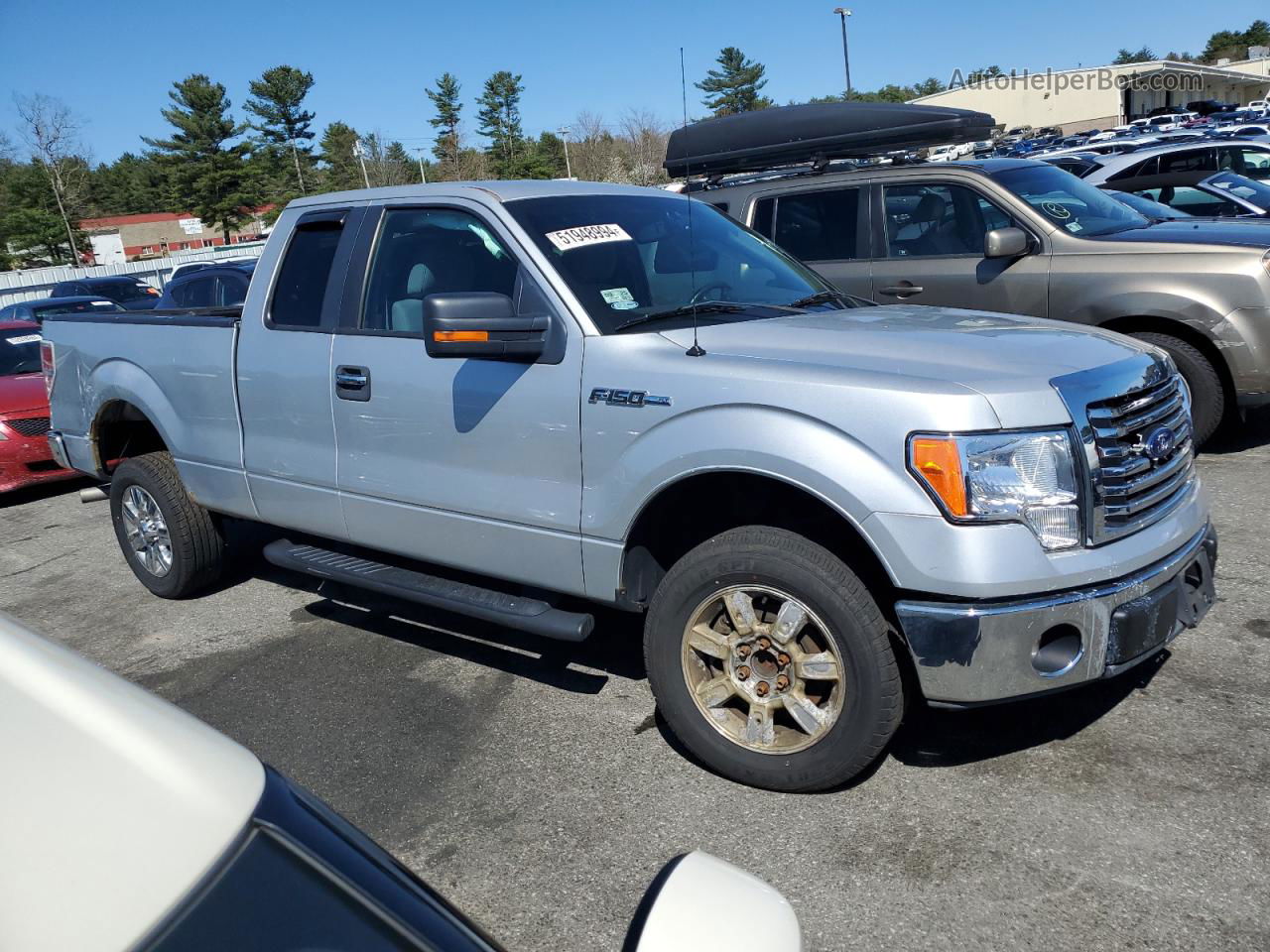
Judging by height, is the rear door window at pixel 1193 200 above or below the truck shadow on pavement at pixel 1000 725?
above

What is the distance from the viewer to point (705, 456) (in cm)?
336

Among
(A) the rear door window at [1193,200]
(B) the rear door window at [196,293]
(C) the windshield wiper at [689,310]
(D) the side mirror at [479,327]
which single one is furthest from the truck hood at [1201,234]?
(B) the rear door window at [196,293]

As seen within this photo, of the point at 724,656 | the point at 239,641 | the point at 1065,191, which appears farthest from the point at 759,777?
the point at 1065,191

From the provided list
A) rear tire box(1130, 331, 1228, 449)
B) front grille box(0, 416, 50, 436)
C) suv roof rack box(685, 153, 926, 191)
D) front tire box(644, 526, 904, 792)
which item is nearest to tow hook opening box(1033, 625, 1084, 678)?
front tire box(644, 526, 904, 792)

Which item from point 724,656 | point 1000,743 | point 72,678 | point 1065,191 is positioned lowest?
point 1000,743

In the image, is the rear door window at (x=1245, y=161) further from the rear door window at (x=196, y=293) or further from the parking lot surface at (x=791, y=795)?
the rear door window at (x=196, y=293)

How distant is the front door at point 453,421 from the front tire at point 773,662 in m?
0.55

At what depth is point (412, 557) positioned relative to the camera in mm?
4367

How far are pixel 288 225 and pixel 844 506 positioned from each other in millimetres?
3149

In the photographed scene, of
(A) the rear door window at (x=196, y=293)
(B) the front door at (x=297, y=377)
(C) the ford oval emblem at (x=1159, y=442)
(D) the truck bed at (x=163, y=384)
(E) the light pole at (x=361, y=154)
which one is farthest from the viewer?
(E) the light pole at (x=361, y=154)

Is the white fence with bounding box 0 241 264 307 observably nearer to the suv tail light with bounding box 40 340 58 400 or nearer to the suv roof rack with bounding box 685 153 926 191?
the suv roof rack with bounding box 685 153 926 191

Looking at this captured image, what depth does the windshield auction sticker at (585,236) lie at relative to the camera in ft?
13.2

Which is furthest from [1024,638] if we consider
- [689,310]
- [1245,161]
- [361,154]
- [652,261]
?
[361,154]

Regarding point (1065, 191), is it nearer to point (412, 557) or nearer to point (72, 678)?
point (412, 557)
